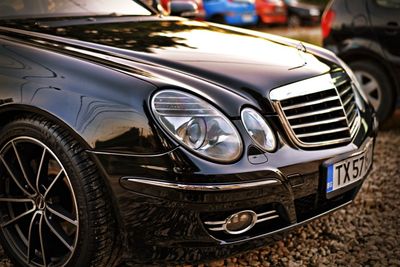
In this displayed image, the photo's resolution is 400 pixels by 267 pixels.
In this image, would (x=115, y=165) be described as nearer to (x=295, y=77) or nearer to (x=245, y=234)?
(x=245, y=234)

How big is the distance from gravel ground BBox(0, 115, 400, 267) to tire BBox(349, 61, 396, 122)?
1.39 metres

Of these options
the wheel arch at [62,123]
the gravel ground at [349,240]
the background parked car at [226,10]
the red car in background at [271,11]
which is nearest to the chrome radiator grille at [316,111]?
the gravel ground at [349,240]

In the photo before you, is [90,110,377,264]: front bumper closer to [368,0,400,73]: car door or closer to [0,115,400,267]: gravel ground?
[0,115,400,267]: gravel ground

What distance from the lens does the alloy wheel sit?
91.2 inches

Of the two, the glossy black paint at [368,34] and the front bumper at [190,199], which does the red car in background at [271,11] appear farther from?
the front bumper at [190,199]

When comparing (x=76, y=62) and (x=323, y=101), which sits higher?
(x=76, y=62)

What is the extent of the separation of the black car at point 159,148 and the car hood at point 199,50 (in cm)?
1

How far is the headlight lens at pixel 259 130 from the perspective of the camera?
215cm

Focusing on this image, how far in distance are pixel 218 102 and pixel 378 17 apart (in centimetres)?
319

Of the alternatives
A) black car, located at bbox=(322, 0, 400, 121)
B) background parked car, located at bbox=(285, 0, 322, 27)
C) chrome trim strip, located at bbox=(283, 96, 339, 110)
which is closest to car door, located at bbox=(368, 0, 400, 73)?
black car, located at bbox=(322, 0, 400, 121)

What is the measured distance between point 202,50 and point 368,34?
272 centimetres

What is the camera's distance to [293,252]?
2.73 m

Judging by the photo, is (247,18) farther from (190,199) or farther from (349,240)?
(190,199)

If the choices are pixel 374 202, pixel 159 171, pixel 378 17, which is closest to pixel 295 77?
pixel 159 171
